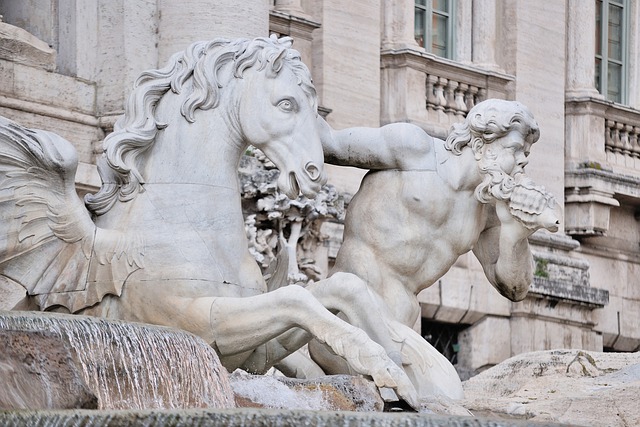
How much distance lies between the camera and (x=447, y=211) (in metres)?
11.9

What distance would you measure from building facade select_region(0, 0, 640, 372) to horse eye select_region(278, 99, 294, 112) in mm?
3818

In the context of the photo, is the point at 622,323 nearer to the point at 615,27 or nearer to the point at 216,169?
the point at 615,27

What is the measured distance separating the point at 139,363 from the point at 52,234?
51.2 inches

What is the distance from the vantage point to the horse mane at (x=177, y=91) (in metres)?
11.2

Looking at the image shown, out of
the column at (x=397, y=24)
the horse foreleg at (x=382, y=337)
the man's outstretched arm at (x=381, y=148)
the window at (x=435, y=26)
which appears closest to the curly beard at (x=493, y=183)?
the man's outstretched arm at (x=381, y=148)

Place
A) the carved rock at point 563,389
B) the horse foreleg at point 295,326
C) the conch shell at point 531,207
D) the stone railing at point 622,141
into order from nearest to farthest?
the horse foreleg at point 295,326 → the carved rock at point 563,389 → the conch shell at point 531,207 → the stone railing at point 622,141

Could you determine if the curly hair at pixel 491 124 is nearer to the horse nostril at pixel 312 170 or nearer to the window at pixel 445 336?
the horse nostril at pixel 312 170

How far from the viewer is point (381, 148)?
11828mm

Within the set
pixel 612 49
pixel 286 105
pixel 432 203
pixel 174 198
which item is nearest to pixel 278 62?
pixel 286 105

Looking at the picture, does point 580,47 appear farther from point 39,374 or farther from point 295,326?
point 39,374

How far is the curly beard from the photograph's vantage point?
38.6 ft

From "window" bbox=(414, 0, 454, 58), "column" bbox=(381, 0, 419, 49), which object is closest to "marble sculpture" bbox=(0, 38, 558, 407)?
"column" bbox=(381, 0, 419, 49)

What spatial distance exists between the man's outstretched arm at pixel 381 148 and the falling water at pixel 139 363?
164 centimetres

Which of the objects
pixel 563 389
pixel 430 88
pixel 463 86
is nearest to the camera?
pixel 563 389
